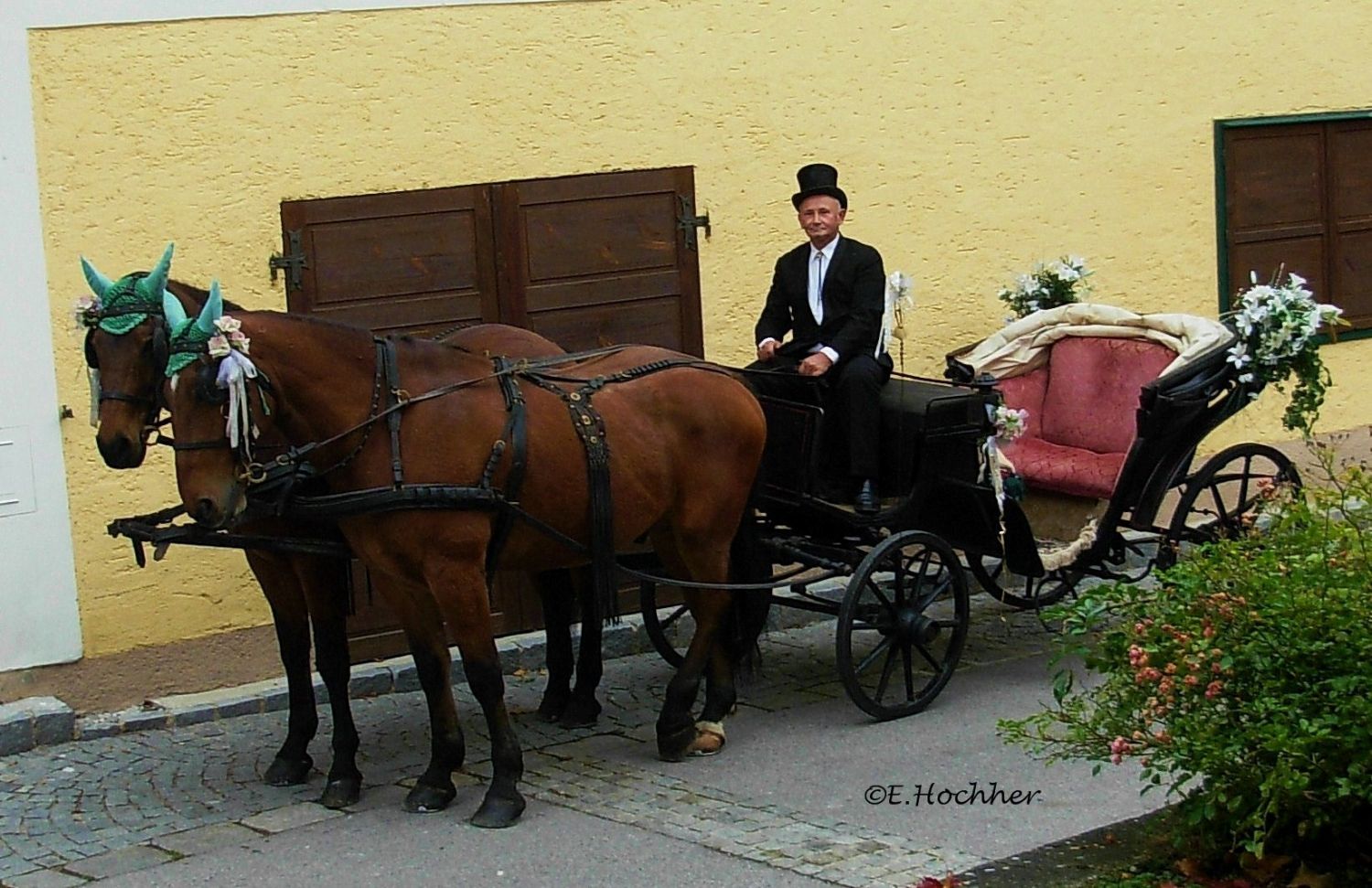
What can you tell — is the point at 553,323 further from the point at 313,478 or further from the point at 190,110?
the point at 313,478

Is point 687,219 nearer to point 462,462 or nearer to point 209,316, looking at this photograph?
point 462,462

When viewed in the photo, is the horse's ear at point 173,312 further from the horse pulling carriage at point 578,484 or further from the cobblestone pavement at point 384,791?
the cobblestone pavement at point 384,791

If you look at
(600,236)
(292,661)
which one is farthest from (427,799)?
(600,236)

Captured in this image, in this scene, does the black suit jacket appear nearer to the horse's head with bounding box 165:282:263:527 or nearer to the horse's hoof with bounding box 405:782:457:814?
the horse's hoof with bounding box 405:782:457:814

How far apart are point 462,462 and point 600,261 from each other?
8.87ft

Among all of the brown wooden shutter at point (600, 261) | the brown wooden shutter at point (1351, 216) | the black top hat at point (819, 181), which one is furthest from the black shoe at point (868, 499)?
the brown wooden shutter at point (1351, 216)

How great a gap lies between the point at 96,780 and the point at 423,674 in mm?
1471

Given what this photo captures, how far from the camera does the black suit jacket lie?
8.17m

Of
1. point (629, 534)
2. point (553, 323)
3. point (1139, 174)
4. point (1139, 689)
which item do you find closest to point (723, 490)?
point (629, 534)

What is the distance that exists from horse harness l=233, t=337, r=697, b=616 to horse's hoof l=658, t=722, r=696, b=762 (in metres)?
0.60

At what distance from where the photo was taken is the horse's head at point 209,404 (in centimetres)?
634

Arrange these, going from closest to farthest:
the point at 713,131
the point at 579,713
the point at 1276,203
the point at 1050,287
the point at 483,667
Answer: the point at 483,667 → the point at 579,713 → the point at 713,131 → the point at 1050,287 → the point at 1276,203

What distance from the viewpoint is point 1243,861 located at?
5.12m

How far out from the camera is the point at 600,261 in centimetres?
934
